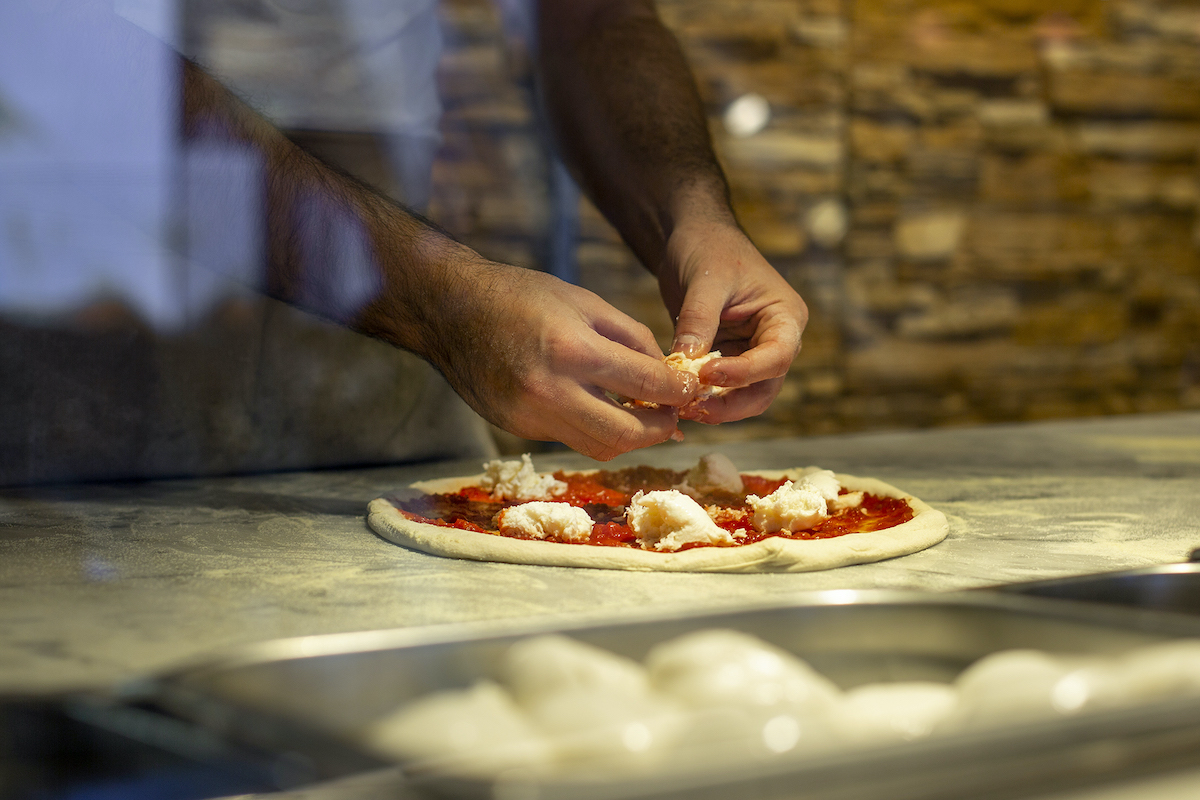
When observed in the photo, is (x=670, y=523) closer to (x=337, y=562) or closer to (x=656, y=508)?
(x=656, y=508)

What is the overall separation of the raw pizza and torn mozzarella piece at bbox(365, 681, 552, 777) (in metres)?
0.49

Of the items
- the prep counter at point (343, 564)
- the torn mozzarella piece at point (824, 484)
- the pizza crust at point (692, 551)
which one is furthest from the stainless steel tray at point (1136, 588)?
the torn mozzarella piece at point (824, 484)

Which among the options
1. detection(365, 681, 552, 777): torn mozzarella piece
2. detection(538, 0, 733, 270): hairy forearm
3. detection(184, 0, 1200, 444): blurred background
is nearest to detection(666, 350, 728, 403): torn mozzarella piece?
detection(538, 0, 733, 270): hairy forearm

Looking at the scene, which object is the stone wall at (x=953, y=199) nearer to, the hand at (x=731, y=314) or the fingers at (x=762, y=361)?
the hand at (x=731, y=314)

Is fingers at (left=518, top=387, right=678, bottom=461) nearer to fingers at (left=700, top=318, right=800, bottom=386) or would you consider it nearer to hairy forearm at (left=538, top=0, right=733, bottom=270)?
fingers at (left=700, top=318, right=800, bottom=386)

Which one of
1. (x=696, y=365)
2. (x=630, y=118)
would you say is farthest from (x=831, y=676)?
(x=630, y=118)

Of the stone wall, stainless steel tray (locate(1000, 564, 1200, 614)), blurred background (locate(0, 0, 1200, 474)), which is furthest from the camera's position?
the stone wall

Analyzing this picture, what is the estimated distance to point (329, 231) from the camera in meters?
1.20

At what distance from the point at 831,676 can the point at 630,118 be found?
1.28 metres

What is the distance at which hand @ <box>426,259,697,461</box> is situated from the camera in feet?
3.35

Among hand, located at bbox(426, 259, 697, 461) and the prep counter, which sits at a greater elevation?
hand, located at bbox(426, 259, 697, 461)

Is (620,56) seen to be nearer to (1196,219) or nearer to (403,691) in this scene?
(403,691)

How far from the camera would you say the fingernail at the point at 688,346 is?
1152 millimetres

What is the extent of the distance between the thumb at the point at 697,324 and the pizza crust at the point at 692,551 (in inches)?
11.2
